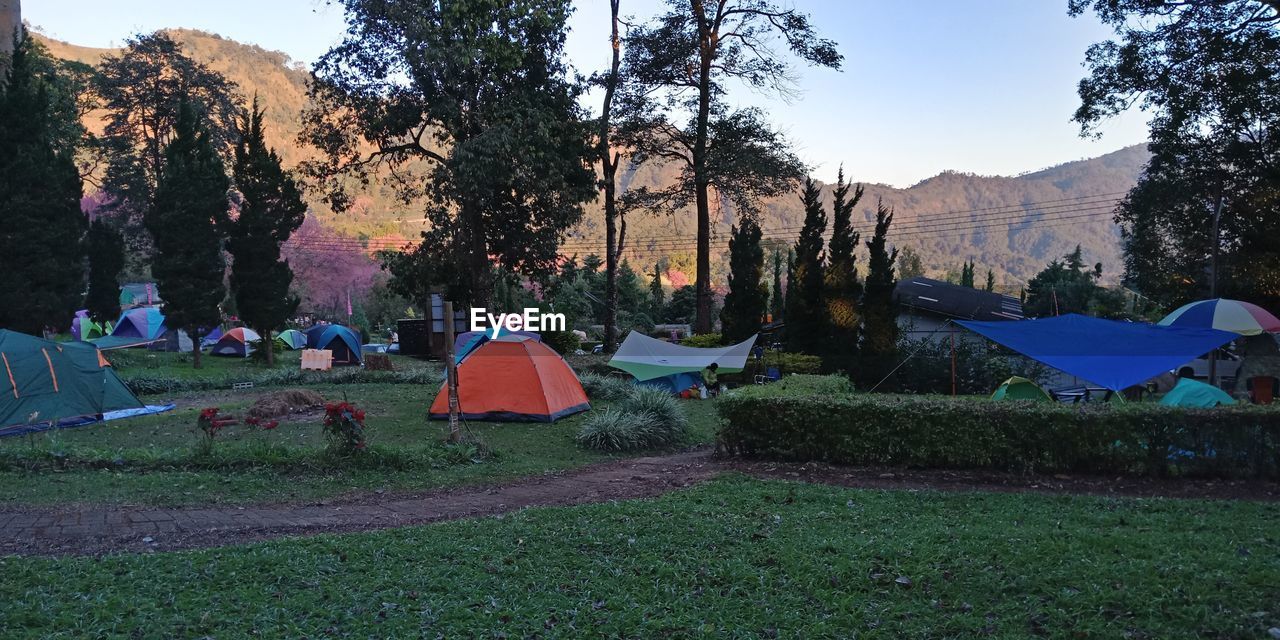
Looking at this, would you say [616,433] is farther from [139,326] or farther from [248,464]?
[139,326]

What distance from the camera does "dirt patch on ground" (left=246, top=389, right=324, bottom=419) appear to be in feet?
44.5

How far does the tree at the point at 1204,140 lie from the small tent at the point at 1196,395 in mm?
9382

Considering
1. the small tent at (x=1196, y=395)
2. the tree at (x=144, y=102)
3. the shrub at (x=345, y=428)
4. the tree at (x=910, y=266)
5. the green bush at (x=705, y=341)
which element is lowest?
the shrub at (x=345, y=428)

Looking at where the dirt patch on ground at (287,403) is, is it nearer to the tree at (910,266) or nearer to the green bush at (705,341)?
the green bush at (705,341)

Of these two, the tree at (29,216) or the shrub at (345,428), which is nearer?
the shrub at (345,428)

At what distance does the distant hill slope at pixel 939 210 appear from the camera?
293 feet

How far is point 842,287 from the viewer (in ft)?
61.4

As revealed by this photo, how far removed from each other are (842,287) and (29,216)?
19722 mm

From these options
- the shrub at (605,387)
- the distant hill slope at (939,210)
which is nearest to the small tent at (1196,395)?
the shrub at (605,387)

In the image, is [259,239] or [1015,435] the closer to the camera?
[1015,435]

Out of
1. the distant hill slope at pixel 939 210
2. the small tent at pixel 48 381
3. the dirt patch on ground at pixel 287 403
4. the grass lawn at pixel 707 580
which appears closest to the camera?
the grass lawn at pixel 707 580

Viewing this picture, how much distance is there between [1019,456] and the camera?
8039mm

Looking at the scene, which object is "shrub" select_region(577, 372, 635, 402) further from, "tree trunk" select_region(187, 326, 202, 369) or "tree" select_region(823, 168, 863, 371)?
"tree trunk" select_region(187, 326, 202, 369)

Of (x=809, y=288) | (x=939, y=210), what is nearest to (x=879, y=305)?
(x=809, y=288)
